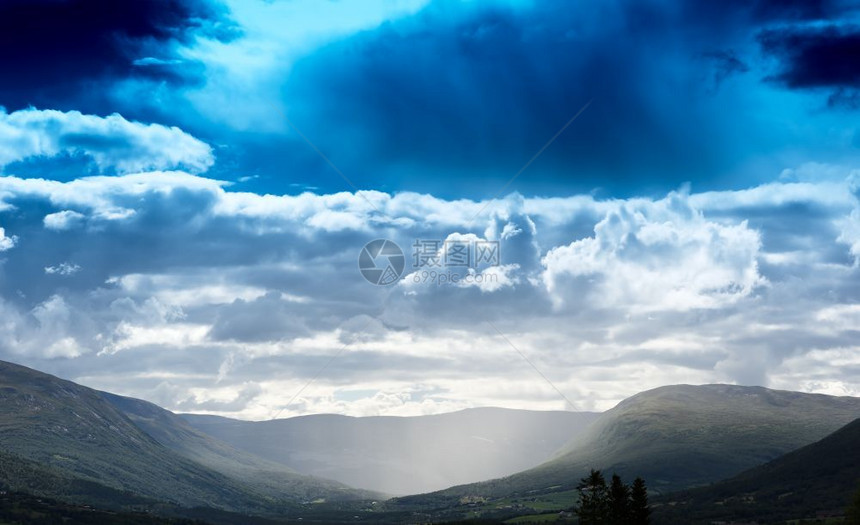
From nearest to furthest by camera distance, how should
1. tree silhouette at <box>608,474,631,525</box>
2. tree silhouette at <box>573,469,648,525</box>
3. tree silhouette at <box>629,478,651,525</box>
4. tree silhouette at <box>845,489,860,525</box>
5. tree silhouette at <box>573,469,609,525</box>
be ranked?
tree silhouette at <box>608,474,631,525</box> < tree silhouette at <box>573,469,648,525</box> < tree silhouette at <box>573,469,609,525</box> < tree silhouette at <box>629,478,651,525</box> < tree silhouette at <box>845,489,860,525</box>

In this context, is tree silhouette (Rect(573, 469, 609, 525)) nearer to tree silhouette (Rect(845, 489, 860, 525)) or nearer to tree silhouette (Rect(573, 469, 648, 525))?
tree silhouette (Rect(573, 469, 648, 525))

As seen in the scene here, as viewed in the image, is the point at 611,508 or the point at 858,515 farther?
the point at 858,515

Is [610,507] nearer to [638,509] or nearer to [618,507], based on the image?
[618,507]

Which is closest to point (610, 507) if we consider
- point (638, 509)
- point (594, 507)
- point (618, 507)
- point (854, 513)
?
point (618, 507)

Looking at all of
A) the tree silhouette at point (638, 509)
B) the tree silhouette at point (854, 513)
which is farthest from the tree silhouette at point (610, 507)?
the tree silhouette at point (854, 513)

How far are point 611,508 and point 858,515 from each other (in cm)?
6655

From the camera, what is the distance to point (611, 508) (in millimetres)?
156000

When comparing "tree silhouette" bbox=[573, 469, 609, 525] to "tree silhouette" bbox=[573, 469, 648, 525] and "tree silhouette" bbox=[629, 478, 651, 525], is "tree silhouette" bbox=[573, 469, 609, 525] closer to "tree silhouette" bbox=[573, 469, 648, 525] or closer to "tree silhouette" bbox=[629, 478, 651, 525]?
"tree silhouette" bbox=[573, 469, 648, 525]

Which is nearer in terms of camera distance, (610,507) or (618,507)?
(618,507)

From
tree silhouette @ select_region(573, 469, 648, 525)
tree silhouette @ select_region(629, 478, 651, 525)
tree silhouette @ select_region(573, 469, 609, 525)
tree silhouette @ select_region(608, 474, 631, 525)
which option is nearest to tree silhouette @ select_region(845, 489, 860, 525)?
tree silhouette @ select_region(629, 478, 651, 525)

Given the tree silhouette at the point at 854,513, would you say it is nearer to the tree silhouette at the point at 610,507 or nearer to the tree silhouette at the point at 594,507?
the tree silhouette at the point at 610,507

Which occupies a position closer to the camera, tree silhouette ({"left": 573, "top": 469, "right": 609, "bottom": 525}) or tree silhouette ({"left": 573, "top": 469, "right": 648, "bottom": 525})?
tree silhouette ({"left": 573, "top": 469, "right": 648, "bottom": 525})

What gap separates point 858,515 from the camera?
7057 inches

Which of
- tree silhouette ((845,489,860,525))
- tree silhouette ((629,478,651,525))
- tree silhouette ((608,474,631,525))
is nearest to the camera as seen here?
tree silhouette ((608,474,631,525))
